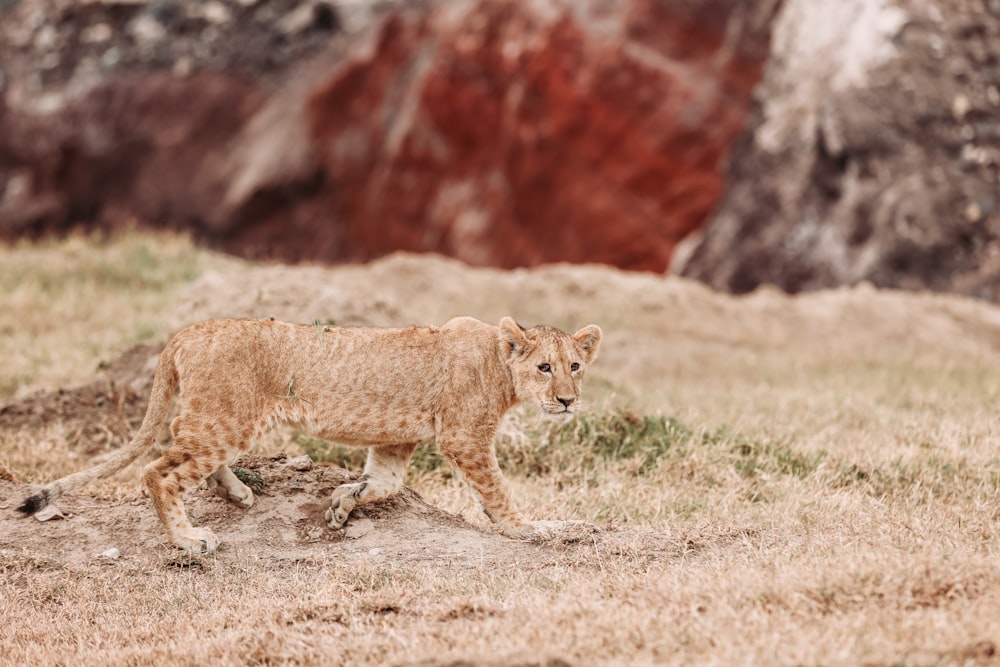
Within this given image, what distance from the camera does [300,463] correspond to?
707cm

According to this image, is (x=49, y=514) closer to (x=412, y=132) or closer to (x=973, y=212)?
(x=973, y=212)

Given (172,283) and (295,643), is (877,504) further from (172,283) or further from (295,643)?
(172,283)

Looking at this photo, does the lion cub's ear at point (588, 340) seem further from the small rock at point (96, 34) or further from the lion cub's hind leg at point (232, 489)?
the small rock at point (96, 34)

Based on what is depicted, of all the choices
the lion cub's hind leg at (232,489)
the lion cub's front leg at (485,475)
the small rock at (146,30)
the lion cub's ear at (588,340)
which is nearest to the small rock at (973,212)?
the lion cub's ear at (588,340)

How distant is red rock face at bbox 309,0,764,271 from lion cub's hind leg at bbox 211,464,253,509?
1252 centimetres

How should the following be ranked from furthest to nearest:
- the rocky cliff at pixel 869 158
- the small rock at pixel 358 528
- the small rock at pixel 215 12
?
the small rock at pixel 215 12 → the rocky cliff at pixel 869 158 → the small rock at pixel 358 528

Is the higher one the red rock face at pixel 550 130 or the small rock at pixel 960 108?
the small rock at pixel 960 108

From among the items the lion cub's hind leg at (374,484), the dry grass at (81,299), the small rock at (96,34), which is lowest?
the dry grass at (81,299)

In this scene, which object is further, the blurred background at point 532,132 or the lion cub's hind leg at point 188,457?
the blurred background at point 532,132

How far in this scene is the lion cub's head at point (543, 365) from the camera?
6223 millimetres

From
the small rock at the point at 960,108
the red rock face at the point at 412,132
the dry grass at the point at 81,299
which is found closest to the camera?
the dry grass at the point at 81,299

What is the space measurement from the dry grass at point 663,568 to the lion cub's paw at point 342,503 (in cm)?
48

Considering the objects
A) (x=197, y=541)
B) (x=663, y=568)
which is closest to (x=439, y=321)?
(x=197, y=541)

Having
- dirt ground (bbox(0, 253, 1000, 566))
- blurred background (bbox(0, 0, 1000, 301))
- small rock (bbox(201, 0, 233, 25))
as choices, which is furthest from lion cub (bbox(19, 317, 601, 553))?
small rock (bbox(201, 0, 233, 25))
